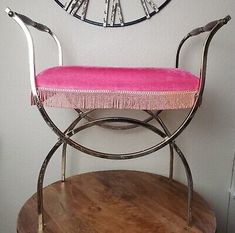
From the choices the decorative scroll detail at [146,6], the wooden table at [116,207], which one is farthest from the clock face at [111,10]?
the wooden table at [116,207]

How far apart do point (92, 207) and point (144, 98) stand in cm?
40

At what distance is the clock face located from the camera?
3.35ft

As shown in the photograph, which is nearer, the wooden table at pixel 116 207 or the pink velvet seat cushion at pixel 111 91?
the pink velvet seat cushion at pixel 111 91

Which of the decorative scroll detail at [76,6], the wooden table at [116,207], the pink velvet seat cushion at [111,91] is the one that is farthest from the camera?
the decorative scroll detail at [76,6]

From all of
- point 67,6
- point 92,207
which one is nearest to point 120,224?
point 92,207

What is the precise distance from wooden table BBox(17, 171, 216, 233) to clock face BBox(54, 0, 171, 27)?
1.85 feet

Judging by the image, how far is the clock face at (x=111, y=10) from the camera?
1.02 metres

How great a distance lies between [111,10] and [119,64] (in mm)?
189

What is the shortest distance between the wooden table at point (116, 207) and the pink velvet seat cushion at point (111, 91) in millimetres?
334

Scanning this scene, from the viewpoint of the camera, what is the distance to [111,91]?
67 cm

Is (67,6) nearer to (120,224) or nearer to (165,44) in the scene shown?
(165,44)

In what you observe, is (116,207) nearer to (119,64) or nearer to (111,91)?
(111,91)

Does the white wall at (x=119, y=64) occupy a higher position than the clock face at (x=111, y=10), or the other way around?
the clock face at (x=111, y=10)

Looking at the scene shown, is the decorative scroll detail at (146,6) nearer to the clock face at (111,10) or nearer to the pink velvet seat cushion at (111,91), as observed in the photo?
the clock face at (111,10)
